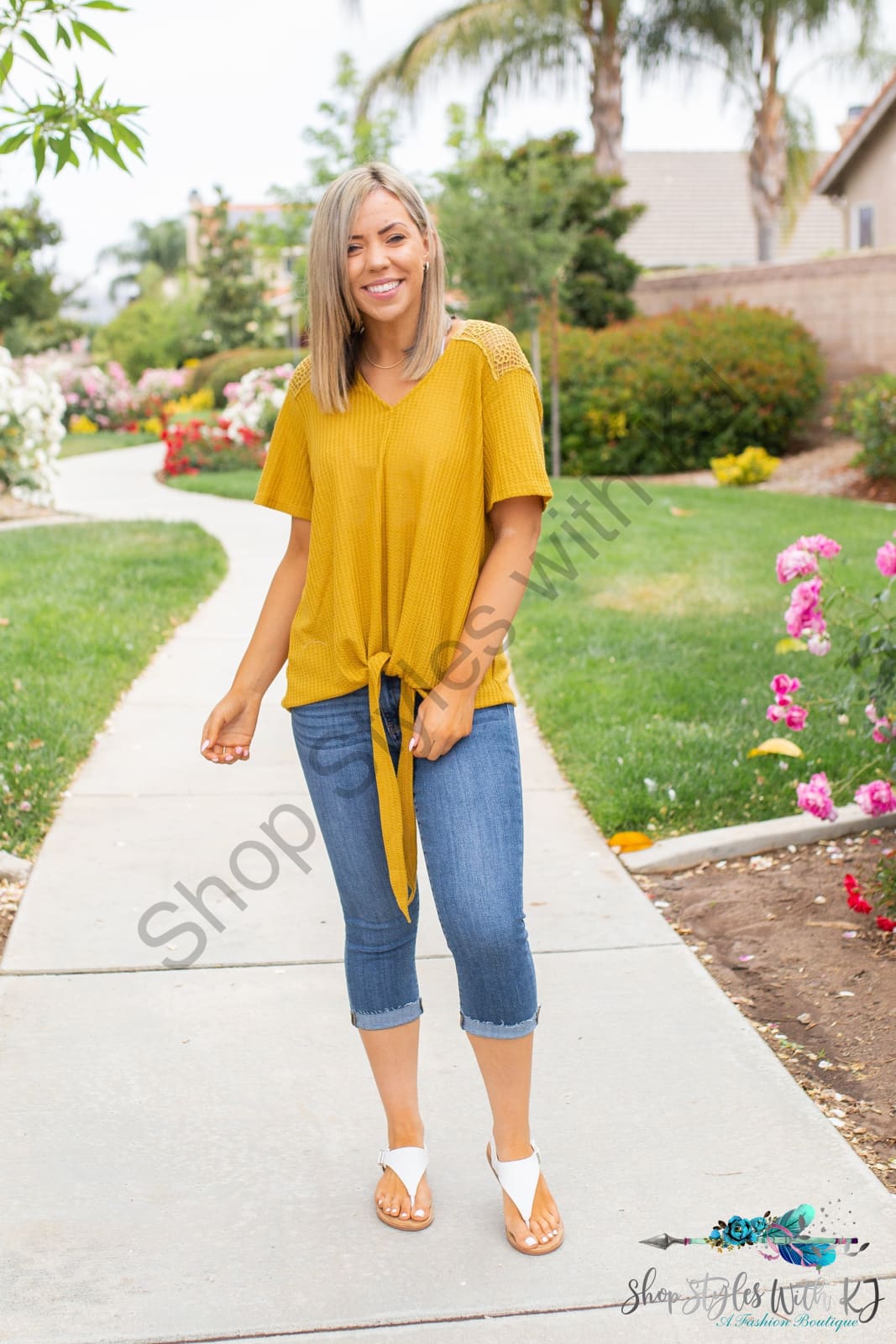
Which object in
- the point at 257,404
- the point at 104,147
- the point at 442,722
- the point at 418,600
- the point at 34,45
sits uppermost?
the point at 34,45

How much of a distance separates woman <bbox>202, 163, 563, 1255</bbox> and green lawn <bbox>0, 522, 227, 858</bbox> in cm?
230

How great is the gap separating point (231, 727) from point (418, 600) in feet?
1.65

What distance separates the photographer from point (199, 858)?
4.28 meters

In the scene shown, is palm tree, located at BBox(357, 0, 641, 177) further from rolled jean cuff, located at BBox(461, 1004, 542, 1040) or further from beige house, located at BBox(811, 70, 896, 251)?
rolled jean cuff, located at BBox(461, 1004, 542, 1040)

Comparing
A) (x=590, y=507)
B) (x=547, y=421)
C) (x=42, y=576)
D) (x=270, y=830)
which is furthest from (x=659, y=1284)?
(x=547, y=421)

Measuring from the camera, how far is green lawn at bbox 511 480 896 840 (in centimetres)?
470

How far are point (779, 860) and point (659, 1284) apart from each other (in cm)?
214

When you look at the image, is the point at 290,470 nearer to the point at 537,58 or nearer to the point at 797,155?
the point at 537,58

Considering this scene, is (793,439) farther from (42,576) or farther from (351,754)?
(351,754)

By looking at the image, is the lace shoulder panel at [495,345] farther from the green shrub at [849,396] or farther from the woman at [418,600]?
the green shrub at [849,396]

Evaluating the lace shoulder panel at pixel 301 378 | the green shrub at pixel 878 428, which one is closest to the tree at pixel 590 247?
the green shrub at pixel 878 428

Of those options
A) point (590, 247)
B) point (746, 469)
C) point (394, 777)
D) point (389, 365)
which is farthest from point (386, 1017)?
point (590, 247)

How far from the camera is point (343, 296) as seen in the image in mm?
2350

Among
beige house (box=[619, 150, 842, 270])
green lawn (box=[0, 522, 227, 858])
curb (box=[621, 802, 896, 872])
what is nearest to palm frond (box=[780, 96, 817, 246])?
beige house (box=[619, 150, 842, 270])
